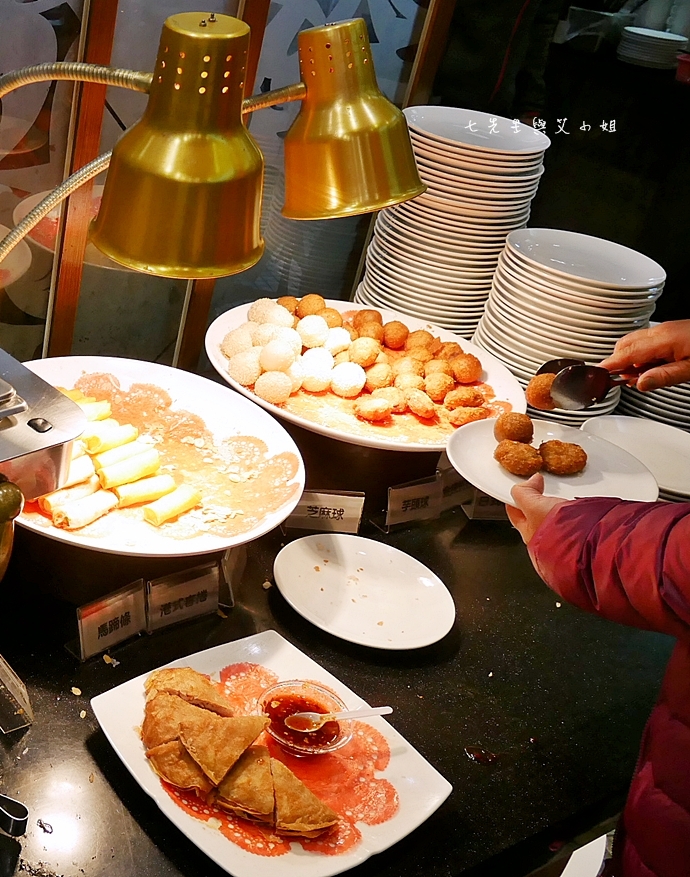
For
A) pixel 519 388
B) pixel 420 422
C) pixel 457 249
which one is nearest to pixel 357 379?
pixel 420 422

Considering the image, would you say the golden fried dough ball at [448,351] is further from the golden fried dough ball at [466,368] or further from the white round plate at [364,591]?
the white round plate at [364,591]

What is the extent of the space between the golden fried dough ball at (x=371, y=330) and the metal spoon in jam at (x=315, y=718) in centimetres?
117

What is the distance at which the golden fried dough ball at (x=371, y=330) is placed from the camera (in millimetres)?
2293

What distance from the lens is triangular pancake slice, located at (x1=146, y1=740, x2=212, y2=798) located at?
117 cm

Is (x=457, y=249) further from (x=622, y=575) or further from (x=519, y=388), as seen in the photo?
(x=622, y=575)

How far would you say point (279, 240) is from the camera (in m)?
2.95

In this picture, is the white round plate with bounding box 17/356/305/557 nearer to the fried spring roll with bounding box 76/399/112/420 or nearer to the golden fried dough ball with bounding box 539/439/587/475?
the fried spring roll with bounding box 76/399/112/420

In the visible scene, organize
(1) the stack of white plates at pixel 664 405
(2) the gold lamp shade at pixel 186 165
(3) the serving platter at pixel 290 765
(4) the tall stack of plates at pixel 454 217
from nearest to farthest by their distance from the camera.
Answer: (2) the gold lamp shade at pixel 186 165, (3) the serving platter at pixel 290 765, (4) the tall stack of plates at pixel 454 217, (1) the stack of white plates at pixel 664 405

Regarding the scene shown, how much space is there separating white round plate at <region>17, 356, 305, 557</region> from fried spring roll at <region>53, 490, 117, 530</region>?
13 mm

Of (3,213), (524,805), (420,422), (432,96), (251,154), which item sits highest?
(251,154)

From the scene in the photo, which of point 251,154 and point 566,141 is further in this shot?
point 566,141

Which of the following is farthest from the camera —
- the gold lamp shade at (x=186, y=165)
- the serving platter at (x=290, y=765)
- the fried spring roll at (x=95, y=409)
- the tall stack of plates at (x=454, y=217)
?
the tall stack of plates at (x=454, y=217)

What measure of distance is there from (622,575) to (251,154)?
0.67m

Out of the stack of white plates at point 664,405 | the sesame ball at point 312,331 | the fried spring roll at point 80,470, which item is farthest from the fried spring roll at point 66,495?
the stack of white plates at point 664,405
